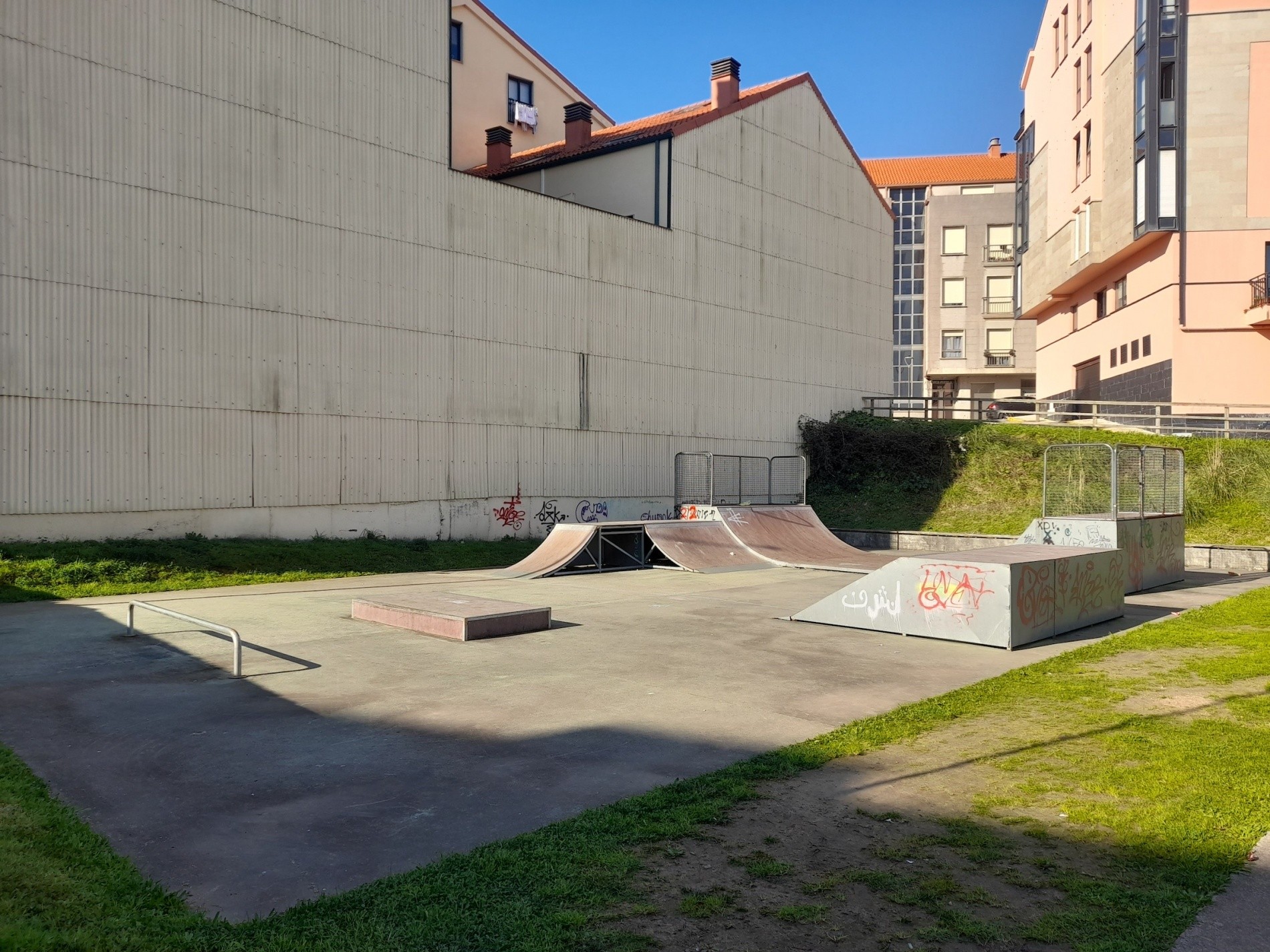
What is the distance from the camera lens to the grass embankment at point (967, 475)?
82.7ft

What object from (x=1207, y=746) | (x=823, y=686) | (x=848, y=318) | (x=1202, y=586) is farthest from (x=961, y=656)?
(x=848, y=318)

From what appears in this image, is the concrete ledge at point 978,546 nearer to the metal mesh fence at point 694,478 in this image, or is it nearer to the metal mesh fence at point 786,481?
the metal mesh fence at point 786,481

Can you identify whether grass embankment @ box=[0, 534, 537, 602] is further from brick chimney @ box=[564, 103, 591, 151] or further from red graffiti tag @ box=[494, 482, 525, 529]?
brick chimney @ box=[564, 103, 591, 151]

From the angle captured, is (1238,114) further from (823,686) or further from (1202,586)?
(823,686)

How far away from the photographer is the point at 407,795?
5.61 metres

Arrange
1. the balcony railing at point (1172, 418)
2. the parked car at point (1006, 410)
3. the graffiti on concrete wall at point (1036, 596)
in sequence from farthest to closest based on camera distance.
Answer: the parked car at point (1006, 410) < the balcony railing at point (1172, 418) < the graffiti on concrete wall at point (1036, 596)

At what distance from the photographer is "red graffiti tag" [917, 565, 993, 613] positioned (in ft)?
37.7

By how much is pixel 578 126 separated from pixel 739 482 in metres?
12.9

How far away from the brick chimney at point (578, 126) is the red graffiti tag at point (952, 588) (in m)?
22.5

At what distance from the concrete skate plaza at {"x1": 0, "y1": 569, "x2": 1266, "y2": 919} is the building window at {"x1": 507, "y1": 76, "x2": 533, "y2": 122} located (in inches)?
1087

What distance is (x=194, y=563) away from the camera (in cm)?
1686

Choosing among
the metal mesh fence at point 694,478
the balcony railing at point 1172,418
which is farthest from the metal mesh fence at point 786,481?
the balcony railing at point 1172,418

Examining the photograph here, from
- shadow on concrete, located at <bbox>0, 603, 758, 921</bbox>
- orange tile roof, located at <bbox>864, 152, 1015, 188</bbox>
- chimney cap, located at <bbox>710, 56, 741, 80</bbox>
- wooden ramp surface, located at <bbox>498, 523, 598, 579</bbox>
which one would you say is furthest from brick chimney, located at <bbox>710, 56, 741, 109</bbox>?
orange tile roof, located at <bbox>864, 152, 1015, 188</bbox>

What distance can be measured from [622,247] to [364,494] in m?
10.5
